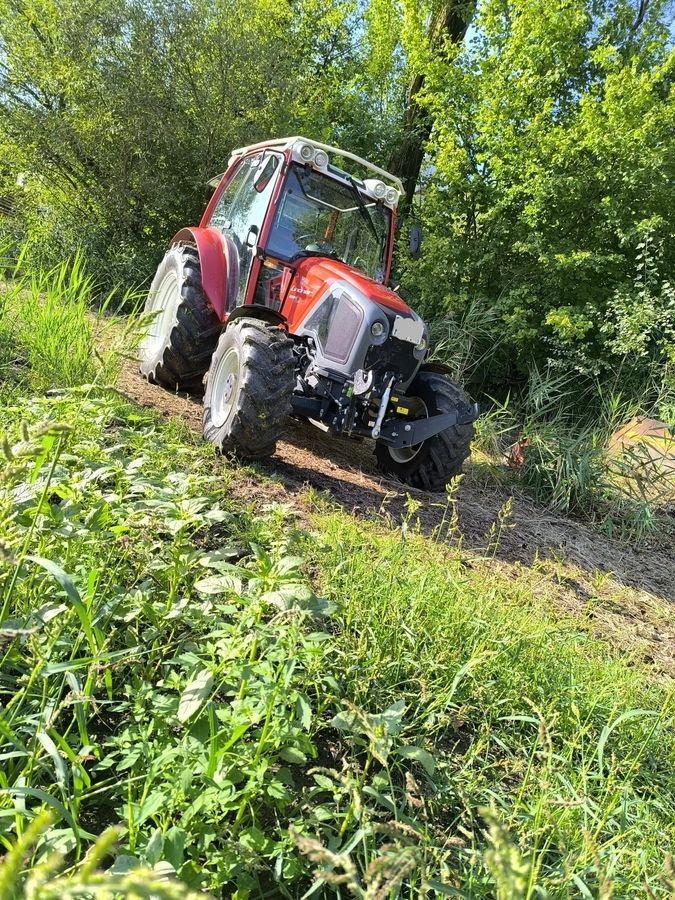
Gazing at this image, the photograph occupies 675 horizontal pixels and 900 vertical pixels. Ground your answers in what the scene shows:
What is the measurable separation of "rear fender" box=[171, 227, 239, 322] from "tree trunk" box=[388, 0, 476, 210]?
25.4ft

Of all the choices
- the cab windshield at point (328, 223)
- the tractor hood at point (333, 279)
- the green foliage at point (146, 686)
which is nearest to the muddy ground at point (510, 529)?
the tractor hood at point (333, 279)

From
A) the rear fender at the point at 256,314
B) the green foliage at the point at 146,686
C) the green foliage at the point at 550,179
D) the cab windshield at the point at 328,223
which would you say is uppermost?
the green foliage at the point at 550,179

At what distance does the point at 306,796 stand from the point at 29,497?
0.97 metres

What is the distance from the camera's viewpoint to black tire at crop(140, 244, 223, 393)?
4492 mm

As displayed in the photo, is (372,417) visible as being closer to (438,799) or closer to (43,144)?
(438,799)

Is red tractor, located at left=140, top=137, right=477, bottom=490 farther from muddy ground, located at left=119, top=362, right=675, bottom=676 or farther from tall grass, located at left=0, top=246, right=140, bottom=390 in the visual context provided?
tall grass, located at left=0, top=246, right=140, bottom=390

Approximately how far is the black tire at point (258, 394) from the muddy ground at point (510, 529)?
23 cm

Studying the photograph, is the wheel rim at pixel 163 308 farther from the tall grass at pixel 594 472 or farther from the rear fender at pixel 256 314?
the tall grass at pixel 594 472

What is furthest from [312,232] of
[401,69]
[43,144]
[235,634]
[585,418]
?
[401,69]

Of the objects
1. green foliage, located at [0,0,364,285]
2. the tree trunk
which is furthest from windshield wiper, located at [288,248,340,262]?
the tree trunk

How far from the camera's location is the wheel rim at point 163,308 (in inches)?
191

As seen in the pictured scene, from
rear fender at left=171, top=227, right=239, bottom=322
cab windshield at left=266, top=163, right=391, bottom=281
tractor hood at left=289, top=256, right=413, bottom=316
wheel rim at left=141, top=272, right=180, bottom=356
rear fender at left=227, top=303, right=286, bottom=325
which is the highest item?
cab windshield at left=266, top=163, right=391, bottom=281

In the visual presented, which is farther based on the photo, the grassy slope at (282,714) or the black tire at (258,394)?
the black tire at (258,394)

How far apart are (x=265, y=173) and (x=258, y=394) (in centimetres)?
214
